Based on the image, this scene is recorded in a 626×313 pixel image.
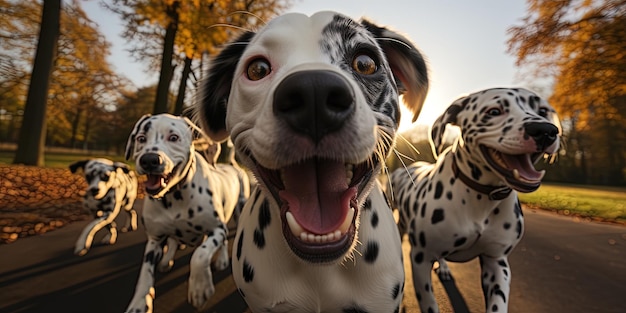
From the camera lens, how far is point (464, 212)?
3059 mm

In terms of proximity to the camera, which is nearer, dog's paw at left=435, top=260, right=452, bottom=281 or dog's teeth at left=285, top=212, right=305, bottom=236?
dog's teeth at left=285, top=212, right=305, bottom=236

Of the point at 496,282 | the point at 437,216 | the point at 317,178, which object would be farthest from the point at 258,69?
the point at 496,282

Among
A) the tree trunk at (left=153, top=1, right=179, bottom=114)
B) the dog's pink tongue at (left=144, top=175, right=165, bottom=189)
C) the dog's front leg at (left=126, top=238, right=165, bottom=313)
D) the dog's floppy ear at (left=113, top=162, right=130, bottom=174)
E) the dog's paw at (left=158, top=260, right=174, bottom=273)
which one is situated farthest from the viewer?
the tree trunk at (left=153, top=1, right=179, bottom=114)

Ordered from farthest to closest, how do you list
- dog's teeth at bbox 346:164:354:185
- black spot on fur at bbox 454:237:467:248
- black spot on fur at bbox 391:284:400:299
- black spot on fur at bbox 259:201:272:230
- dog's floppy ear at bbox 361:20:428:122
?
black spot on fur at bbox 454:237:467:248 < dog's floppy ear at bbox 361:20:428:122 < black spot on fur at bbox 259:201:272:230 < black spot on fur at bbox 391:284:400:299 < dog's teeth at bbox 346:164:354:185

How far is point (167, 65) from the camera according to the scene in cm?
1393

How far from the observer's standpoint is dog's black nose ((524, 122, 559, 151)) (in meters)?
2.70

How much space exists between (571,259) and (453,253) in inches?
162

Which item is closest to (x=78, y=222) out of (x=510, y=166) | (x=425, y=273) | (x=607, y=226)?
(x=425, y=273)

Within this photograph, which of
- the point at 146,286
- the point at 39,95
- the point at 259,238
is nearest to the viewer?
the point at 259,238

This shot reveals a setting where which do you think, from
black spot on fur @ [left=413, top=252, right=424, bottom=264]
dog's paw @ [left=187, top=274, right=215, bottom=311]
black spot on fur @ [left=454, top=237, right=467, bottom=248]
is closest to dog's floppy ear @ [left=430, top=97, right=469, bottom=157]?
black spot on fur @ [left=454, top=237, right=467, bottom=248]

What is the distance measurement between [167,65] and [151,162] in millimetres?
11901

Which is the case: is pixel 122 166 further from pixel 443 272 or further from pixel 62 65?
pixel 62 65

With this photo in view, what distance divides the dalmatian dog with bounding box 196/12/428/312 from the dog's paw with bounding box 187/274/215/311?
31.6 inches

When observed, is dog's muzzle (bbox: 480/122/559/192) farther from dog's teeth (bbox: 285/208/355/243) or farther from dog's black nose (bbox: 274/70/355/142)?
dog's black nose (bbox: 274/70/355/142)
